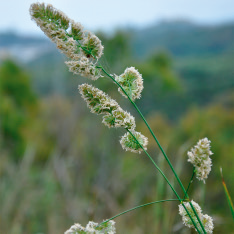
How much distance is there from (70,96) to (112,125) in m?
48.6

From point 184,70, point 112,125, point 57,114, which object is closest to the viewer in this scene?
point 112,125

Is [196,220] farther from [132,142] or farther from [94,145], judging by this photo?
[94,145]

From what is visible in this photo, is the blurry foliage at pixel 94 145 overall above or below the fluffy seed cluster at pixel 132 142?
above

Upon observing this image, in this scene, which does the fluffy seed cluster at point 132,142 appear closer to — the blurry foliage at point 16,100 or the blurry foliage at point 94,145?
the blurry foliage at point 94,145

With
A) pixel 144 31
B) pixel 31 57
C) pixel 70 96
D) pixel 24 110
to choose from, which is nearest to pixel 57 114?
pixel 70 96

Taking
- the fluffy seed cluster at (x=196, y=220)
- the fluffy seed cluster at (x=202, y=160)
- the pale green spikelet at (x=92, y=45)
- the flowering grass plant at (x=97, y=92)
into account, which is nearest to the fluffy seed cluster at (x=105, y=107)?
the flowering grass plant at (x=97, y=92)

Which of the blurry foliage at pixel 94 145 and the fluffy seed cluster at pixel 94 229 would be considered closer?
the fluffy seed cluster at pixel 94 229

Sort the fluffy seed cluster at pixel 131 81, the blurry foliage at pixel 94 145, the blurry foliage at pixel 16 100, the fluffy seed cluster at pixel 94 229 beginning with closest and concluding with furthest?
the fluffy seed cluster at pixel 94 229 < the fluffy seed cluster at pixel 131 81 < the blurry foliage at pixel 94 145 < the blurry foliage at pixel 16 100

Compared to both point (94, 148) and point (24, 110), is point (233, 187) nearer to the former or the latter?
point (94, 148)

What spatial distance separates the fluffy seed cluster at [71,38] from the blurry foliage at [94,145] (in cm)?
144

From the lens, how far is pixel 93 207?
8.14ft

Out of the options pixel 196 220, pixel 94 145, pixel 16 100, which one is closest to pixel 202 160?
pixel 196 220

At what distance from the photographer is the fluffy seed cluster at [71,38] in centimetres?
131

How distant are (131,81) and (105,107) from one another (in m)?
0.17
